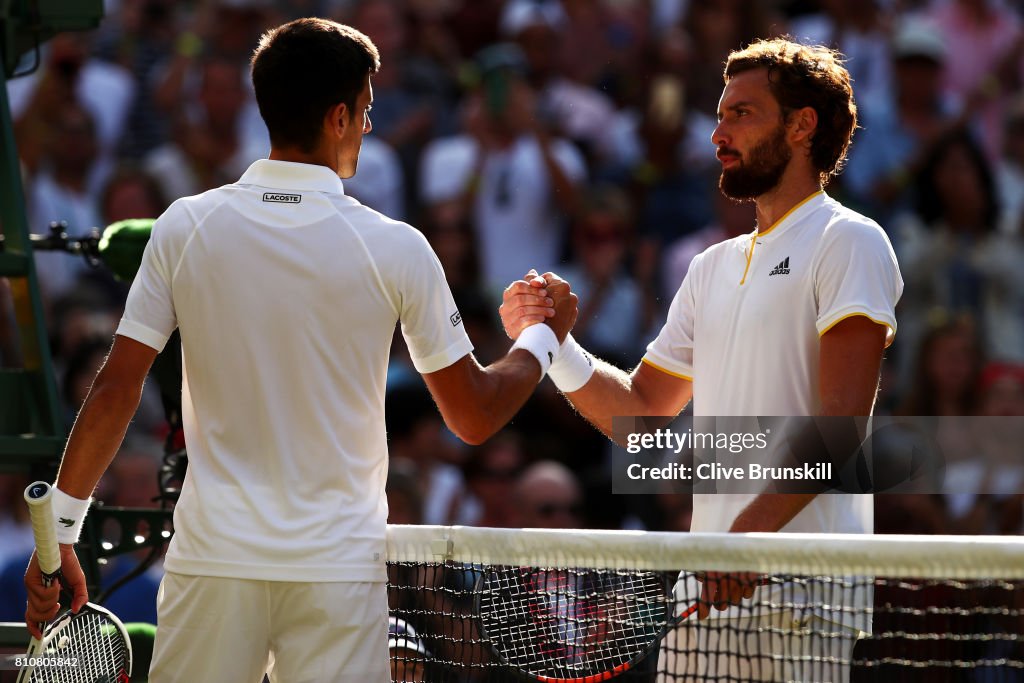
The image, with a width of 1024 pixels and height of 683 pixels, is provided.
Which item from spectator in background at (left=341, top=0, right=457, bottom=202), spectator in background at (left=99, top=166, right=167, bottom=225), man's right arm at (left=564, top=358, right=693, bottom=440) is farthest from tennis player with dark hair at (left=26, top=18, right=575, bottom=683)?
spectator in background at (left=341, top=0, right=457, bottom=202)

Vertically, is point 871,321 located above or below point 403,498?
above

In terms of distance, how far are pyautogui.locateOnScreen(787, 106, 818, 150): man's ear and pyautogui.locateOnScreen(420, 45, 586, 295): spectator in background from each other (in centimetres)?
449

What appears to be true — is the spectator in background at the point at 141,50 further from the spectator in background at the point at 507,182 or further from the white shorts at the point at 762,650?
the white shorts at the point at 762,650

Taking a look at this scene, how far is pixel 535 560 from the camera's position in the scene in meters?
3.19

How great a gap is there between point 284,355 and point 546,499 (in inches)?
160

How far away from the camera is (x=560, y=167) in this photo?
827 cm

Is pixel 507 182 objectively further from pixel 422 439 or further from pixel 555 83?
pixel 422 439

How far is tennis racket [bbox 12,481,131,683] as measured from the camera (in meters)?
3.15

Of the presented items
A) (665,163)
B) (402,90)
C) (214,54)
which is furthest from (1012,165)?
(214,54)

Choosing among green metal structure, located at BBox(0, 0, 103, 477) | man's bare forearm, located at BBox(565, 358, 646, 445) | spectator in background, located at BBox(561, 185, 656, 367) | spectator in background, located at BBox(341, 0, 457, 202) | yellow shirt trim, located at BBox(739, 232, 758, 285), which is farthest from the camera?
spectator in background, located at BBox(341, 0, 457, 202)

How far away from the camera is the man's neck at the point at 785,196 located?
3.71 metres

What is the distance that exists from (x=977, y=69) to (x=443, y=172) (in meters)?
3.59

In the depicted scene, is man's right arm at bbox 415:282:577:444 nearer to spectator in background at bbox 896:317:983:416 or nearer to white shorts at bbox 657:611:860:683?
white shorts at bbox 657:611:860:683

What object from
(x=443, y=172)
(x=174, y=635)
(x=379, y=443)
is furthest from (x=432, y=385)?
(x=443, y=172)
